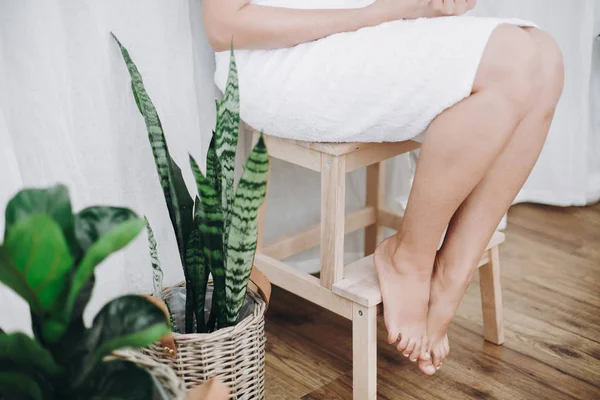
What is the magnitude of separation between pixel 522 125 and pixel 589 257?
0.86 meters

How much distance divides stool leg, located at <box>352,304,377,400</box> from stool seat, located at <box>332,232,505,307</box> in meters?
0.02

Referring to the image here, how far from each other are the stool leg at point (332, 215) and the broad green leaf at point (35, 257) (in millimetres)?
606

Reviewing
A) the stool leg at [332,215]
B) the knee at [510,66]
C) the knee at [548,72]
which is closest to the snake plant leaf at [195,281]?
the stool leg at [332,215]

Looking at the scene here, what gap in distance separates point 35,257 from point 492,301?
104 cm

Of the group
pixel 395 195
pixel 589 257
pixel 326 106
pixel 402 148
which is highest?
pixel 326 106

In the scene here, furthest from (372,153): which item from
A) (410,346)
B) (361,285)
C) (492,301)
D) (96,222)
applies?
(96,222)

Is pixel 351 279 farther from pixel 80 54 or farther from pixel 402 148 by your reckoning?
pixel 80 54

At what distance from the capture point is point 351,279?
1188 millimetres

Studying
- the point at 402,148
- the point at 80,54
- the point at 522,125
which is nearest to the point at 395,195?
the point at 402,148

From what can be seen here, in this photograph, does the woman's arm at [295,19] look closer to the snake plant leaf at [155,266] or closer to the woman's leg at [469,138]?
the woman's leg at [469,138]

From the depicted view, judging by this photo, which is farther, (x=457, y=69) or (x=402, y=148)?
(x=402, y=148)

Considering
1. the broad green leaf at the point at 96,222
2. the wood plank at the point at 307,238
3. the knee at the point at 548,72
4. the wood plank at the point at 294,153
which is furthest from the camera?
the wood plank at the point at 307,238

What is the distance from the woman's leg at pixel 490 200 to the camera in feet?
3.50

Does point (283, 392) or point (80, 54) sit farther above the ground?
point (80, 54)
